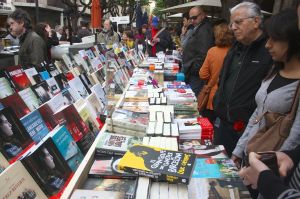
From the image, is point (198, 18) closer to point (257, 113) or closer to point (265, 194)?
point (257, 113)

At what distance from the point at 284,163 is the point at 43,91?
7.58ft

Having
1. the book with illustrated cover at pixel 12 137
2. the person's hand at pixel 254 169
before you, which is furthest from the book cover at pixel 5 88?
the person's hand at pixel 254 169

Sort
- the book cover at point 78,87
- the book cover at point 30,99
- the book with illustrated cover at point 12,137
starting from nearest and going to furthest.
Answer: the book with illustrated cover at point 12,137 → the book cover at point 30,99 → the book cover at point 78,87

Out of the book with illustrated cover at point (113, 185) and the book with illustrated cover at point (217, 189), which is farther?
the book with illustrated cover at point (217, 189)

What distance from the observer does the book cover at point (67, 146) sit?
6.04 feet

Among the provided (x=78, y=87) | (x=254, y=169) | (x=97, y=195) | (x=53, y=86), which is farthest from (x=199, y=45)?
(x=97, y=195)

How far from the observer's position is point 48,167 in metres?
1.67

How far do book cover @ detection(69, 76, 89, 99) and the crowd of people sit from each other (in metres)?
1.32

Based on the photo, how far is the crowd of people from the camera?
61.5 inches

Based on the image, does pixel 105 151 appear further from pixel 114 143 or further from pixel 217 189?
pixel 217 189

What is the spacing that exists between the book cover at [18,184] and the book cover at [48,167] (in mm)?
26

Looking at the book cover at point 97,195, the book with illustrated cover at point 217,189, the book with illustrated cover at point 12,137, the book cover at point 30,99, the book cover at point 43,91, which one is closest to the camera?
the book cover at point 97,195

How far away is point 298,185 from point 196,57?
3561mm

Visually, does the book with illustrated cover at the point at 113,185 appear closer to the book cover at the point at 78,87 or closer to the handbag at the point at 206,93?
the book cover at the point at 78,87
